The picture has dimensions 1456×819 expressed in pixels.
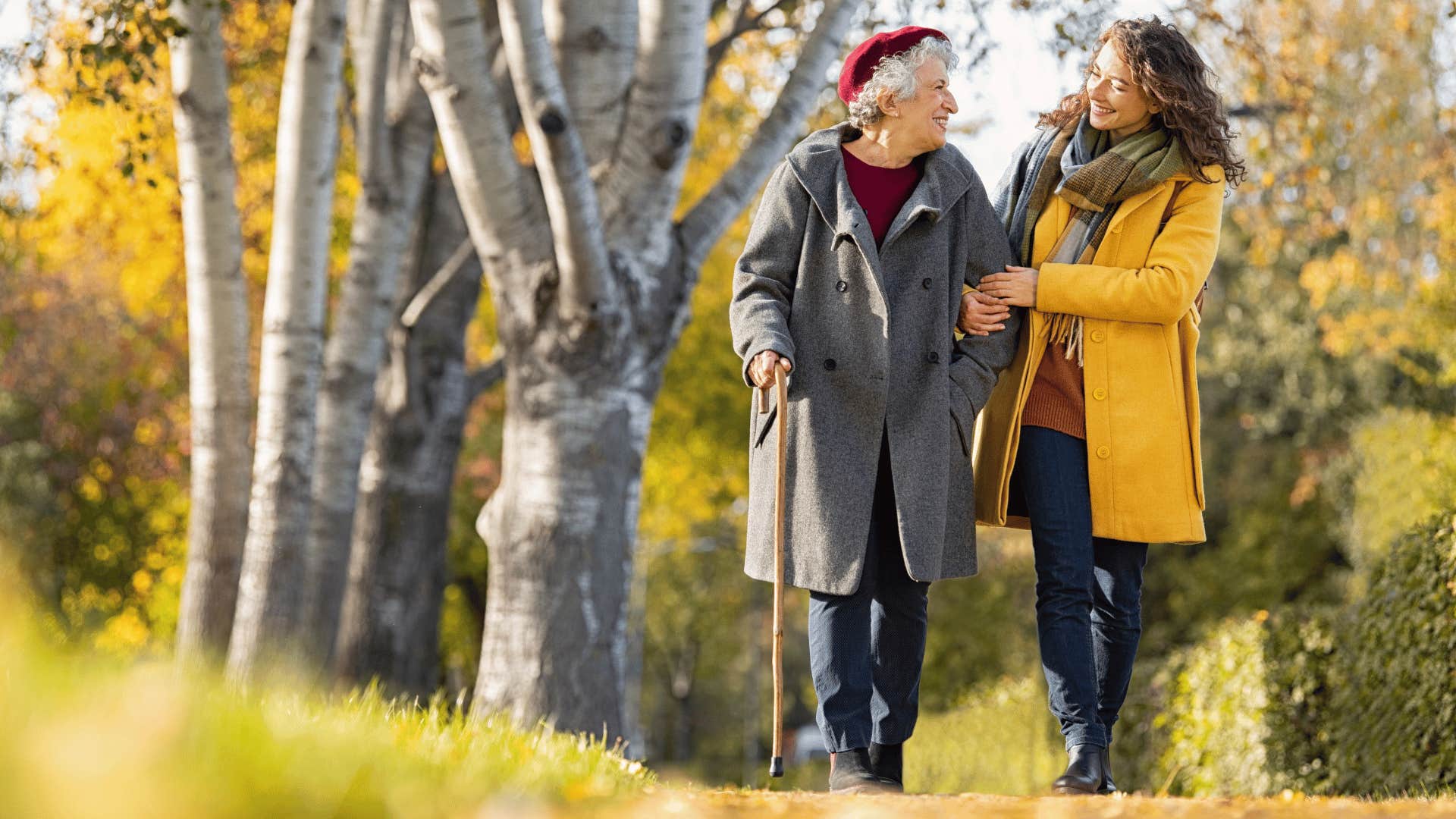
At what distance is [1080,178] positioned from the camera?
4.48 meters

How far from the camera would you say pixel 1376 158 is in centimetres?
1627

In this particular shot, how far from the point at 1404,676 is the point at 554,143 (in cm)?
424

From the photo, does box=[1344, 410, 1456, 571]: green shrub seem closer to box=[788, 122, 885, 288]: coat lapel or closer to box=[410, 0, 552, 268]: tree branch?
box=[410, 0, 552, 268]: tree branch

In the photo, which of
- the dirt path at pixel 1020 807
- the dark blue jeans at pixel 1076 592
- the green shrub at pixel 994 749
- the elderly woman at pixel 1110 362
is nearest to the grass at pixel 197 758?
the dirt path at pixel 1020 807

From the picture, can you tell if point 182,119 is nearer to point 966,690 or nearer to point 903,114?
point 903,114

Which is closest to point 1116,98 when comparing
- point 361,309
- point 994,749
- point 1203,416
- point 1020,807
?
point 1020,807

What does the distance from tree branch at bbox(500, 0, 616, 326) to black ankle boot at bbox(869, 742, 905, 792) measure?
109 inches

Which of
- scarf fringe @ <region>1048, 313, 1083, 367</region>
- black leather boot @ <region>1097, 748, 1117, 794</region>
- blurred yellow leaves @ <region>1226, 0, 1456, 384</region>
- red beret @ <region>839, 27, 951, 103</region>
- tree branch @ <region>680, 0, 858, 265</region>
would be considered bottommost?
black leather boot @ <region>1097, 748, 1117, 794</region>

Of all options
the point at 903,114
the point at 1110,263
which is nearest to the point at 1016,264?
the point at 1110,263

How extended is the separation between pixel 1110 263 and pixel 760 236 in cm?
108

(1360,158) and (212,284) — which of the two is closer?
(212,284)

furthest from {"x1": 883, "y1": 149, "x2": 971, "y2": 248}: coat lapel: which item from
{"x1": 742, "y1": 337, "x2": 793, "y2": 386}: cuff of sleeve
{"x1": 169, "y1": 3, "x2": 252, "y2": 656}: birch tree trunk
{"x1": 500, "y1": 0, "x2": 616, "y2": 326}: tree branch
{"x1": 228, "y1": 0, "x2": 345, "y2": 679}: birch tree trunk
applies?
{"x1": 169, "y1": 3, "x2": 252, "y2": 656}: birch tree trunk

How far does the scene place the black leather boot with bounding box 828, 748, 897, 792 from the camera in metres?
4.19

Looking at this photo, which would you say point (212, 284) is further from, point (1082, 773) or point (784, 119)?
point (1082, 773)
